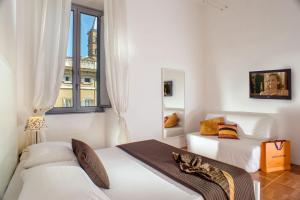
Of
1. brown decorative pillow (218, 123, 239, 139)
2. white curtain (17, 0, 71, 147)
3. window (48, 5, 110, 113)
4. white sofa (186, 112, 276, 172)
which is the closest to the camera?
white curtain (17, 0, 71, 147)

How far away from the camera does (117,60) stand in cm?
333

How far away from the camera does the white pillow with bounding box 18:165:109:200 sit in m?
1.06

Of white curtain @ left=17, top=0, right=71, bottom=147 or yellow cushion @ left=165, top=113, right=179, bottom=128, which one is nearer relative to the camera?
white curtain @ left=17, top=0, right=71, bottom=147

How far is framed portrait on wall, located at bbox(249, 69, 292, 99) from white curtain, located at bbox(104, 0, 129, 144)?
2570mm

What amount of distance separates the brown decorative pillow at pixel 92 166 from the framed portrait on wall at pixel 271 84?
340 cm

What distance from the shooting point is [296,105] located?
3.32m

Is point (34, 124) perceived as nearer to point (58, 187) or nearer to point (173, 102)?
point (58, 187)

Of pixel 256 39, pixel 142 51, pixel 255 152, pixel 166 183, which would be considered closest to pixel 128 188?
pixel 166 183

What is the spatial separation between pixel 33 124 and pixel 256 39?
417 centimetres

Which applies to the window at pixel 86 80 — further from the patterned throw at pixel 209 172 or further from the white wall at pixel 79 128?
the patterned throw at pixel 209 172

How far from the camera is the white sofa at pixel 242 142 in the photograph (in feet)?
10.1

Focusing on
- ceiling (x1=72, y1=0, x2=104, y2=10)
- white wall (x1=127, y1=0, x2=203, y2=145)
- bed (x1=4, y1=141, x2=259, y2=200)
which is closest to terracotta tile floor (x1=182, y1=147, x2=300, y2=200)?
bed (x1=4, y1=141, x2=259, y2=200)

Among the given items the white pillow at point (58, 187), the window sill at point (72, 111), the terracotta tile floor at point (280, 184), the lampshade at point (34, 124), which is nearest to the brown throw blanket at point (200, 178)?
the white pillow at point (58, 187)

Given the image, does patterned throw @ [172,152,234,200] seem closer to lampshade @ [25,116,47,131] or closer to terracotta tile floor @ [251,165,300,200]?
terracotta tile floor @ [251,165,300,200]
